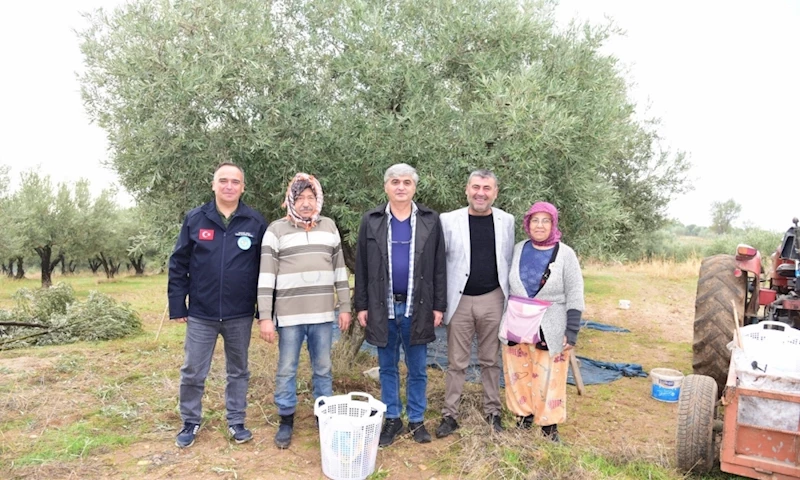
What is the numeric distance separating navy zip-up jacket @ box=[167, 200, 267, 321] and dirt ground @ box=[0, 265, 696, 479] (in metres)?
1.10

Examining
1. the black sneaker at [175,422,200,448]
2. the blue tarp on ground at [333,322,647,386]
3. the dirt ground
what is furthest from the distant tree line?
the black sneaker at [175,422,200,448]

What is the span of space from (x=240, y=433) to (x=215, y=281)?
4.13ft

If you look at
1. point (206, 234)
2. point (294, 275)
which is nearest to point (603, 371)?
point (294, 275)

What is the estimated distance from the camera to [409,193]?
13.6ft

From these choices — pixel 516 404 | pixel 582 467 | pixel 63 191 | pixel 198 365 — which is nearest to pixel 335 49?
pixel 198 365

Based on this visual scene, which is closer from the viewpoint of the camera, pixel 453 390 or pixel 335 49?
pixel 453 390

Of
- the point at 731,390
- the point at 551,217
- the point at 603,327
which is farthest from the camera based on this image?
the point at 603,327

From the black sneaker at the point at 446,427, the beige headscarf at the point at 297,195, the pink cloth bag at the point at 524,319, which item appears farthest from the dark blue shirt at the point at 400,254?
the black sneaker at the point at 446,427

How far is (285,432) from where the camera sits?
4.32m

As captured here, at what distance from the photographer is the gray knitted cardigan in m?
4.19

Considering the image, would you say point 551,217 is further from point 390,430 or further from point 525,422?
point 390,430

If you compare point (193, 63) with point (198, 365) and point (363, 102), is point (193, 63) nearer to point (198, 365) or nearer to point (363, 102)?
point (363, 102)

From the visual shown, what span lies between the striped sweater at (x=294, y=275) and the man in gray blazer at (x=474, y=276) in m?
1.00

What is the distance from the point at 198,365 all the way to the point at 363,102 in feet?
8.95
